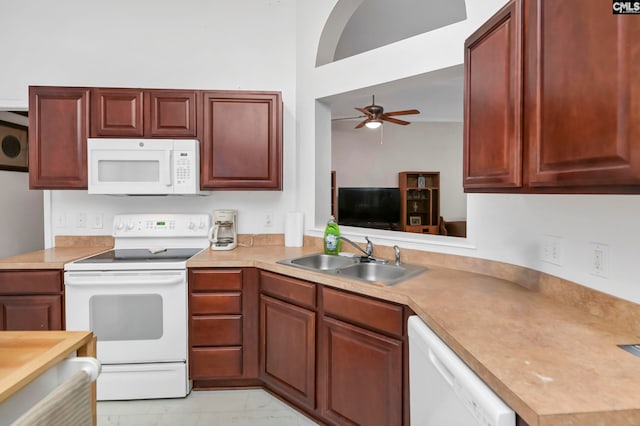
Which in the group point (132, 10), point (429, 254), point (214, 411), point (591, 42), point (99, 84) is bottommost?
point (214, 411)

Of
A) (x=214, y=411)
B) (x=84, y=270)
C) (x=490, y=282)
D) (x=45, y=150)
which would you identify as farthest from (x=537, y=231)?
(x=45, y=150)

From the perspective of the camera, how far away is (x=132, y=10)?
290cm

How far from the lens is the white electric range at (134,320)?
223 cm

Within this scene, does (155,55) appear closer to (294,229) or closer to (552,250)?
(294,229)

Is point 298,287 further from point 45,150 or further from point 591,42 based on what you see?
point 45,150

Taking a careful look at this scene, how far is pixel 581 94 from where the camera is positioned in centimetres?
95

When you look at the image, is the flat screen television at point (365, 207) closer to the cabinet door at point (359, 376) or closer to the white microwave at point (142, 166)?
the white microwave at point (142, 166)

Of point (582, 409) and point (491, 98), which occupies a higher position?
point (491, 98)

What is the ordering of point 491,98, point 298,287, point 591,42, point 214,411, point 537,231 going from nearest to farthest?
point 591,42 → point 491,98 → point 537,231 → point 298,287 → point 214,411

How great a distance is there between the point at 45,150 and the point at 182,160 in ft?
3.20

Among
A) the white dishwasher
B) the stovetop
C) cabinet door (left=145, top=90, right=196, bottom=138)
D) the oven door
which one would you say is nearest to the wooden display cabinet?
the stovetop

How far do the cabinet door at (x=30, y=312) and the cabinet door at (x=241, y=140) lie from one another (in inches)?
47.9

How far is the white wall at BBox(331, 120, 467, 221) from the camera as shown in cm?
649

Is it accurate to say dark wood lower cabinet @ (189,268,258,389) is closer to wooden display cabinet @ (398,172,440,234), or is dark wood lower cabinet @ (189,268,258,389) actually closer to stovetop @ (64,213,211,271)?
stovetop @ (64,213,211,271)
